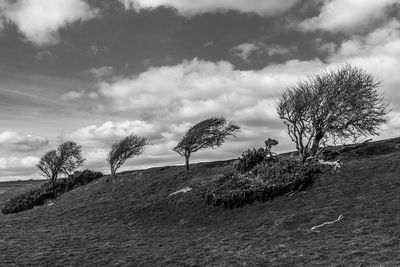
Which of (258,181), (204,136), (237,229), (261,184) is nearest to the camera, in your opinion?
(237,229)

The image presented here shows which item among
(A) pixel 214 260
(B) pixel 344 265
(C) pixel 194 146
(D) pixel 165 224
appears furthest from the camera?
(C) pixel 194 146

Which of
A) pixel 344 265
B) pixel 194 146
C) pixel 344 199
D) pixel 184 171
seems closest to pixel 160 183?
pixel 184 171

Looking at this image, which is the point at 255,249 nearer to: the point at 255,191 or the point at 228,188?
the point at 255,191

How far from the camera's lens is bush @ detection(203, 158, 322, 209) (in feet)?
95.1

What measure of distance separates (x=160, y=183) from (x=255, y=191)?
18373 millimetres

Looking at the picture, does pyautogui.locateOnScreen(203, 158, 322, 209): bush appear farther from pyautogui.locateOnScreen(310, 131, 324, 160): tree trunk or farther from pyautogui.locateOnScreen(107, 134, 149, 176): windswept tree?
pyautogui.locateOnScreen(107, 134, 149, 176): windswept tree

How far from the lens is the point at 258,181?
31531mm

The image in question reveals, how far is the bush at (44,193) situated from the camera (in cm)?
5481

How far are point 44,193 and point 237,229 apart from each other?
150 feet

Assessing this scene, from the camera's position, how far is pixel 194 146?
53281 mm

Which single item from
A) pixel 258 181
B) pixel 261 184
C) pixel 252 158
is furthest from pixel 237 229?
pixel 252 158

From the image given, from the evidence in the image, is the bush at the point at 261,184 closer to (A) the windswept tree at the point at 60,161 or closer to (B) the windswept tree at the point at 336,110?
(B) the windswept tree at the point at 336,110

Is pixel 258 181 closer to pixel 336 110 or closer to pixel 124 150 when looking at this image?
pixel 336 110

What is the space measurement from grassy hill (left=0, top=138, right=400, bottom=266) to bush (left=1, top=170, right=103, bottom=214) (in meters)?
16.6
